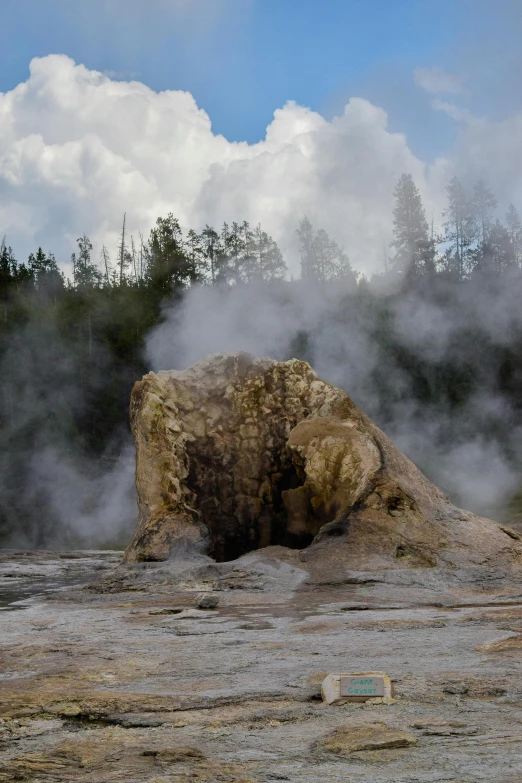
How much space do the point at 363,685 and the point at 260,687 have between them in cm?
58

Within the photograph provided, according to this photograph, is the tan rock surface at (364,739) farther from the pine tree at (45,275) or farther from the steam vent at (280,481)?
the pine tree at (45,275)

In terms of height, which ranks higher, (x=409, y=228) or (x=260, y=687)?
(x=409, y=228)

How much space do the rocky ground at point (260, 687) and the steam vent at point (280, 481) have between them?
1.77 m

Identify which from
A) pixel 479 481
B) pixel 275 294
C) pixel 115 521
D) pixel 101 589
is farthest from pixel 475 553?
pixel 275 294

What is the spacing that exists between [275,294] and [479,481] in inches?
385

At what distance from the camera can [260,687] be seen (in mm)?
3951

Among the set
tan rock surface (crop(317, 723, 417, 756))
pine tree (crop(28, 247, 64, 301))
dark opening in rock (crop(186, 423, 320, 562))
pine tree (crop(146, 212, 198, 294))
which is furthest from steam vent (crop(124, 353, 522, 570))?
pine tree (crop(28, 247, 64, 301))

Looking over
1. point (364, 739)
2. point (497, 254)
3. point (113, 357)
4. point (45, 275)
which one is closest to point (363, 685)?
point (364, 739)

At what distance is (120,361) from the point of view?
94.9ft

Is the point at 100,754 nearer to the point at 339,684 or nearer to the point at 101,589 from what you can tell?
the point at 339,684

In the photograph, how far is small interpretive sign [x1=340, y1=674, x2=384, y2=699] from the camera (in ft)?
11.7

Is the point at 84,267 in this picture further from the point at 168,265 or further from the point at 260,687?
the point at 260,687

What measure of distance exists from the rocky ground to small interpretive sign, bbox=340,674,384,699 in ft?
0.24

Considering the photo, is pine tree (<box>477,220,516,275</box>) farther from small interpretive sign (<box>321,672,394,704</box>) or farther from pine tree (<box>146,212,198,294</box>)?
small interpretive sign (<box>321,672,394,704</box>)
